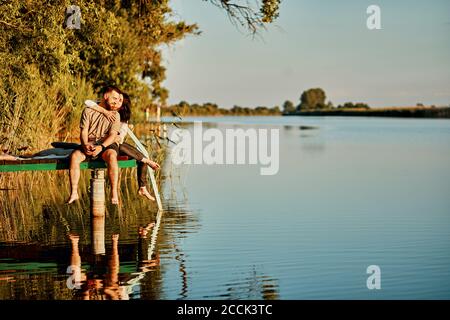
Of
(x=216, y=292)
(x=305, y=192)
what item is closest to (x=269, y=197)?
(x=305, y=192)

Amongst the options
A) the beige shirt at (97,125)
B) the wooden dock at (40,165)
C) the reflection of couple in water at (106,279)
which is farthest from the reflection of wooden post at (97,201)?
the reflection of couple in water at (106,279)

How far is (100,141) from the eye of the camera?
44.2 ft

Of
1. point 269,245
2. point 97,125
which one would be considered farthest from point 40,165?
point 269,245

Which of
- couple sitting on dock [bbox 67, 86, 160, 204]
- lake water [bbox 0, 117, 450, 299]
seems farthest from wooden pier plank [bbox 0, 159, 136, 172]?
lake water [bbox 0, 117, 450, 299]

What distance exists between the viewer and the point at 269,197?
18.8m

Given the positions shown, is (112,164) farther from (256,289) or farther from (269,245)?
(256,289)

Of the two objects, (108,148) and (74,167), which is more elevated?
(108,148)

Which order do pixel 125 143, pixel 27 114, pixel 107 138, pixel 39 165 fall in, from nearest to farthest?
pixel 39 165, pixel 107 138, pixel 125 143, pixel 27 114

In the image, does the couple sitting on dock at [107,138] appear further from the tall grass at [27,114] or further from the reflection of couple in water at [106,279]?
the tall grass at [27,114]

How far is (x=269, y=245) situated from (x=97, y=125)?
10.4 feet

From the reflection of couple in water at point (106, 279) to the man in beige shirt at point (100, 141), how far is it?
4.52 feet
